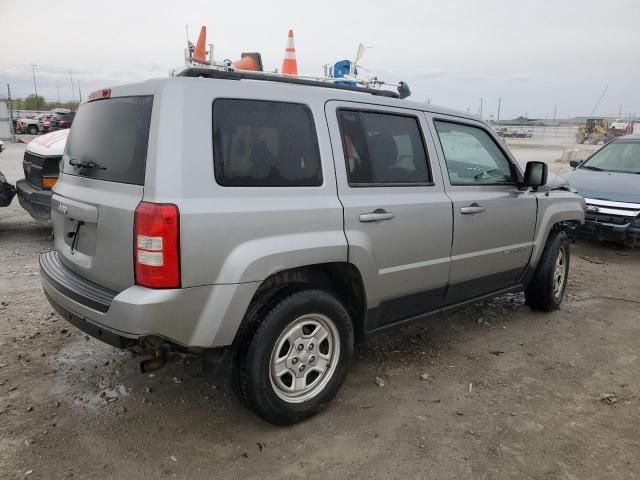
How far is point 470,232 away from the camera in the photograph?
377 cm

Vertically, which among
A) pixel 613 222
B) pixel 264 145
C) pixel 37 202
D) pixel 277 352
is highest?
pixel 264 145

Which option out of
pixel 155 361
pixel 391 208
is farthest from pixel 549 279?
pixel 155 361

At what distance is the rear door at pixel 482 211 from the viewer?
3.72 meters

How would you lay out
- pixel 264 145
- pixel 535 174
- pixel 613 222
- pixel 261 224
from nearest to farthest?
1. pixel 261 224
2. pixel 264 145
3. pixel 535 174
4. pixel 613 222

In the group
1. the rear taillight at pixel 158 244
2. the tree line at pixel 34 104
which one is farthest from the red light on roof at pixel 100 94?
the tree line at pixel 34 104

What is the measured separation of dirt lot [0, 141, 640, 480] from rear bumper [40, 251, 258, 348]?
57 centimetres

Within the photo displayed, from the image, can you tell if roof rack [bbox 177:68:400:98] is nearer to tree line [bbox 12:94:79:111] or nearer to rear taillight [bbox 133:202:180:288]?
rear taillight [bbox 133:202:180:288]

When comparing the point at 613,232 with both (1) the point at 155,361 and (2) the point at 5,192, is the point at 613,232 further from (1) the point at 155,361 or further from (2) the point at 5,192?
(2) the point at 5,192

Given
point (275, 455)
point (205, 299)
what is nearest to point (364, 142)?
point (205, 299)

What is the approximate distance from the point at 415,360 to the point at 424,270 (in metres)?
0.79

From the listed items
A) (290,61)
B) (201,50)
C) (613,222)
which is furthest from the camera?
(613,222)

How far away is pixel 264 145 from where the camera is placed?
108 inches

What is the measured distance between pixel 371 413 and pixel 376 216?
1.20 m

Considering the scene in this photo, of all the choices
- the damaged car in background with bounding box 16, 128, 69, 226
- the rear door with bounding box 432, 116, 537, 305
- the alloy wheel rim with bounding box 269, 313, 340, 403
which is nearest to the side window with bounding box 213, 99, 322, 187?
the alloy wheel rim with bounding box 269, 313, 340, 403
